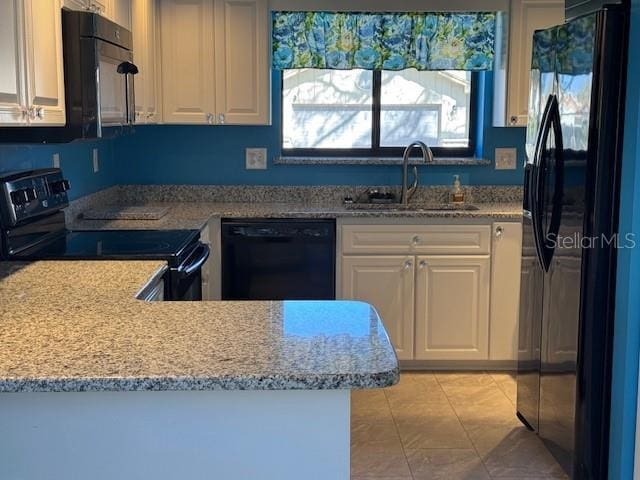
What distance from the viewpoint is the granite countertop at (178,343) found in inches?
59.7

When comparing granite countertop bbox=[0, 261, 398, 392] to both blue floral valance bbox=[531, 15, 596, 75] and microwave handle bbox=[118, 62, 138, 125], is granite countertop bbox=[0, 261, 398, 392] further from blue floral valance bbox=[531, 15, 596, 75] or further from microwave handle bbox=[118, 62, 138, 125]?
blue floral valance bbox=[531, 15, 596, 75]

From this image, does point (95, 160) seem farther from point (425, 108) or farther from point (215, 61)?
point (425, 108)

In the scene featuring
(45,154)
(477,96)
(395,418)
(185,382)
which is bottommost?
(395,418)

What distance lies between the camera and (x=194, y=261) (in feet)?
10.3

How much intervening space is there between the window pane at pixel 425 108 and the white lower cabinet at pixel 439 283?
880mm

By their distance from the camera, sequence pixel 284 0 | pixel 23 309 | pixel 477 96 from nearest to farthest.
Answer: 1. pixel 23 309
2. pixel 284 0
3. pixel 477 96

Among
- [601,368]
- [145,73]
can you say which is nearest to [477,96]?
[145,73]

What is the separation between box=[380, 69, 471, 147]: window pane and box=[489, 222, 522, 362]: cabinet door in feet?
2.91

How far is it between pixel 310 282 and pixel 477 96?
1.57 metres

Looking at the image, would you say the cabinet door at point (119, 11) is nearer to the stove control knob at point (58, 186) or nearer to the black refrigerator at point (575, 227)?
the stove control knob at point (58, 186)

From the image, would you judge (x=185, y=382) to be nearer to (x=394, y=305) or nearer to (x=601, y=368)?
(x=601, y=368)

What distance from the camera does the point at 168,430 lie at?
164cm

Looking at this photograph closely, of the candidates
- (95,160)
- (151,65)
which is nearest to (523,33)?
(151,65)

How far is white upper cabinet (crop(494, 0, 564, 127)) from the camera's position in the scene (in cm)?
423
